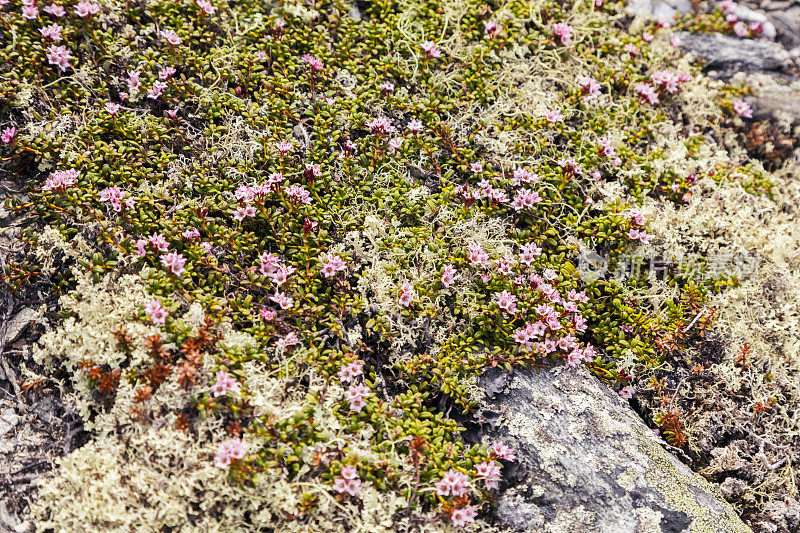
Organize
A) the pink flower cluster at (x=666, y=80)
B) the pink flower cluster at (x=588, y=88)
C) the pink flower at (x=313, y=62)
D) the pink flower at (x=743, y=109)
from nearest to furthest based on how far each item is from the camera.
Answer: the pink flower at (x=313, y=62) → the pink flower cluster at (x=588, y=88) → the pink flower cluster at (x=666, y=80) → the pink flower at (x=743, y=109)

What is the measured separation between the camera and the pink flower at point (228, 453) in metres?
3.39

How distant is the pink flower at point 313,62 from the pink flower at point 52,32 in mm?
2282

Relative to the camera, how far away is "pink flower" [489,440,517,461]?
375 cm

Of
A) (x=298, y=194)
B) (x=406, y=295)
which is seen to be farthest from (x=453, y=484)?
(x=298, y=194)

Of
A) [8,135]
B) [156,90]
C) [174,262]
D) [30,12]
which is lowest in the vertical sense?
[174,262]

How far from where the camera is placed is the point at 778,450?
447 cm

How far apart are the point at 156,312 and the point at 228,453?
119 centimetres

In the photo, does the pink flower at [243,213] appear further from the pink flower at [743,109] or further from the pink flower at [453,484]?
the pink flower at [743,109]

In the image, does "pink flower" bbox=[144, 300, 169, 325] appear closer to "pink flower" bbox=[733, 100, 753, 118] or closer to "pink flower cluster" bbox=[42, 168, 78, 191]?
"pink flower cluster" bbox=[42, 168, 78, 191]

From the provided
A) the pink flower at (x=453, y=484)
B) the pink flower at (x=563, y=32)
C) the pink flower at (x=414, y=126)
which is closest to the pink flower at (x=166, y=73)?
the pink flower at (x=414, y=126)

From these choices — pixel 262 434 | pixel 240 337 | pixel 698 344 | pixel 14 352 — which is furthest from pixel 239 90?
pixel 698 344

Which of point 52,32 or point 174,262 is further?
point 52,32

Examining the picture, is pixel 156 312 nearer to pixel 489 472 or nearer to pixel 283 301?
pixel 283 301

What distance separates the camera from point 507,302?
4277 millimetres
